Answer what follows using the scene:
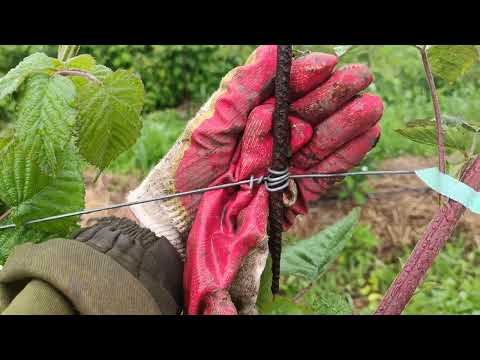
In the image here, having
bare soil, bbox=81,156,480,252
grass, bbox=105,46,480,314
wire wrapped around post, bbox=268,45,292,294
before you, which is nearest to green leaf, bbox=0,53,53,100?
wire wrapped around post, bbox=268,45,292,294

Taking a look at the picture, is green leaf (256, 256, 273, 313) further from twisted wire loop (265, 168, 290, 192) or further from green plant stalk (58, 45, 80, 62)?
green plant stalk (58, 45, 80, 62)

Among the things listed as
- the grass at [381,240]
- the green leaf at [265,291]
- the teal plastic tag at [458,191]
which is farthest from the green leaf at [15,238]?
the grass at [381,240]

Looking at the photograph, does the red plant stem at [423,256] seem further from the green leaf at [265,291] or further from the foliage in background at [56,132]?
the foliage in background at [56,132]

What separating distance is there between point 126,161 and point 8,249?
2.82m

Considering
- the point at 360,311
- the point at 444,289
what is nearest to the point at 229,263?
the point at 360,311

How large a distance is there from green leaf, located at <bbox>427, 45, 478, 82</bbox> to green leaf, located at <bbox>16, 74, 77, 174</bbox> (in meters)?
0.60

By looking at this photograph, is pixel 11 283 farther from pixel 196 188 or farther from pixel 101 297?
pixel 196 188

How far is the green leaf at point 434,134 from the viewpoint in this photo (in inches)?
37.5

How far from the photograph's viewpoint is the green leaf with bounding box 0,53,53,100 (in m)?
0.84

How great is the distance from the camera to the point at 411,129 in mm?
1008

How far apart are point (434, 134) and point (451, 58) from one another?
135 millimetres

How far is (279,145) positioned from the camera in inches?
34.5

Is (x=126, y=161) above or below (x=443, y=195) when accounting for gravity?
below

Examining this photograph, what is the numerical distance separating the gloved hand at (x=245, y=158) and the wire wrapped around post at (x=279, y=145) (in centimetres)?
2
